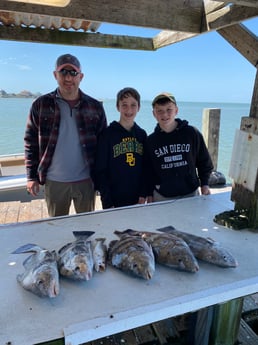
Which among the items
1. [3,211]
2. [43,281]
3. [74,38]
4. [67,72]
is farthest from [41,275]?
[3,211]

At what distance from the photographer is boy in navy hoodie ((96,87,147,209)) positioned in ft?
7.61

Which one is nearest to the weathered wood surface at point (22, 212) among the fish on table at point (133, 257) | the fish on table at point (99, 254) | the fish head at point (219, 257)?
the fish on table at point (99, 254)

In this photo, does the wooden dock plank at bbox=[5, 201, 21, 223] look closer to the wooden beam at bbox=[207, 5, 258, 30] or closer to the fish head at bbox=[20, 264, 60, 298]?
the fish head at bbox=[20, 264, 60, 298]

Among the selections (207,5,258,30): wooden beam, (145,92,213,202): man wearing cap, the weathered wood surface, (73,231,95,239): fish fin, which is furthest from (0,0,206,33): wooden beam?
the weathered wood surface

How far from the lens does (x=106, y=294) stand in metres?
1.08

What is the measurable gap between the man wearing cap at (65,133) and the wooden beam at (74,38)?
38cm

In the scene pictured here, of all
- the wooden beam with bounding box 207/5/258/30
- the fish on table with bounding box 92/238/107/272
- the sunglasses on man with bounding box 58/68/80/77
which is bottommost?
the fish on table with bounding box 92/238/107/272

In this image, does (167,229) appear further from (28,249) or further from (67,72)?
(67,72)

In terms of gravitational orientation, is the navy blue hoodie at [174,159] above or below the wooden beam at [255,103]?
below

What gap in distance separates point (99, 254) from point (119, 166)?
1.10 m

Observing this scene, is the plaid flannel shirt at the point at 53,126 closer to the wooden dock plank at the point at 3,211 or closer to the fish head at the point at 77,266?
the fish head at the point at 77,266

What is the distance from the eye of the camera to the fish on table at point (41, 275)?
1.05 meters

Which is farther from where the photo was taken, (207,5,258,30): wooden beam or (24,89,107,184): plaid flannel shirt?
(24,89,107,184): plaid flannel shirt

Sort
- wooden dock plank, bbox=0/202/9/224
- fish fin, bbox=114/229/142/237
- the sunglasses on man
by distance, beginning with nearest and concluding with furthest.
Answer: fish fin, bbox=114/229/142/237, the sunglasses on man, wooden dock plank, bbox=0/202/9/224
